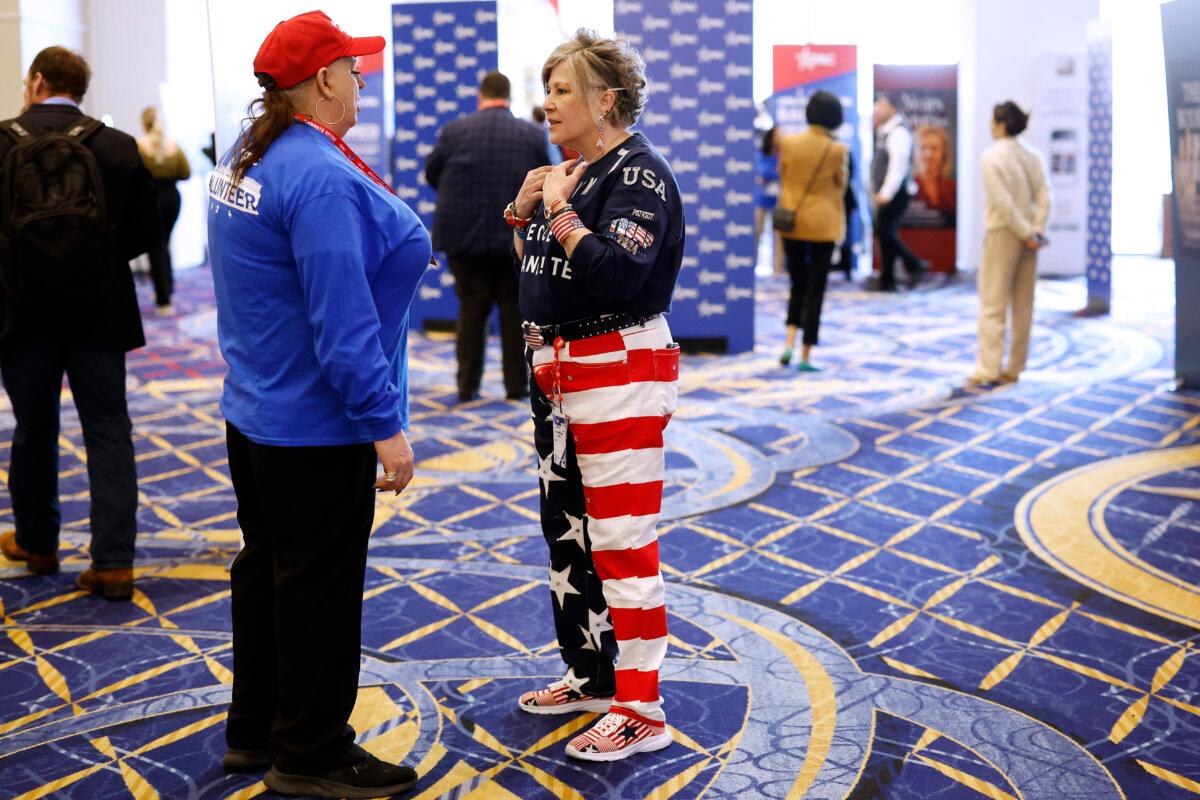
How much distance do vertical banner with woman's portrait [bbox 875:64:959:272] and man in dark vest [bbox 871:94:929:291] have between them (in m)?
0.74

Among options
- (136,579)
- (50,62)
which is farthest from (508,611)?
(50,62)

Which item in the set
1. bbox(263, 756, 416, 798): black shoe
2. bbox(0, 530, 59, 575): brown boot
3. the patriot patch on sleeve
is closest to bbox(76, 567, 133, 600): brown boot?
bbox(0, 530, 59, 575): brown boot

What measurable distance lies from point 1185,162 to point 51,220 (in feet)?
17.6

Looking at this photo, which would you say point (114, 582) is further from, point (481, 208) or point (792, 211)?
point (792, 211)

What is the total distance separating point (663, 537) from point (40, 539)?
1972 millimetres

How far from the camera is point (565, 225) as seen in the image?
2.41 m

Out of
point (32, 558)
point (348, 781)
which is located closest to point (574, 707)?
point (348, 781)

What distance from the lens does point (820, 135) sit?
7105 millimetres

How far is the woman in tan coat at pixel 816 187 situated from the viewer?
705 centimetres

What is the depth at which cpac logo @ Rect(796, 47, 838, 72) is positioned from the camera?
501 inches

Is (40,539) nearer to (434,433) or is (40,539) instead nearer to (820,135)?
(434,433)

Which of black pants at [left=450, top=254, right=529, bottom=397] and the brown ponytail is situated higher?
the brown ponytail

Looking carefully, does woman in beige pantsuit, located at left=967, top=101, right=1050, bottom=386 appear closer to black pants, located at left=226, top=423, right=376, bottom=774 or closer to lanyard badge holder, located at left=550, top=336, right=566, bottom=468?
lanyard badge holder, located at left=550, top=336, right=566, bottom=468

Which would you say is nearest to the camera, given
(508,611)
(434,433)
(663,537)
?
(508,611)
